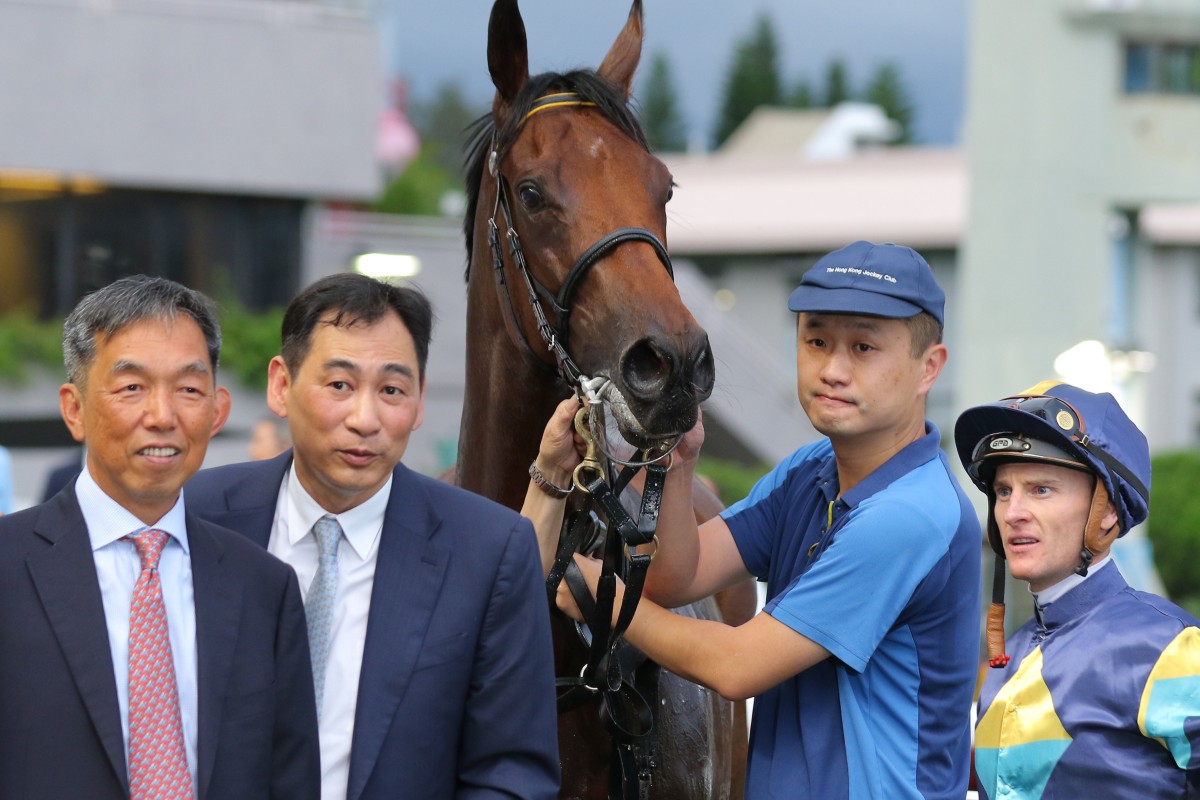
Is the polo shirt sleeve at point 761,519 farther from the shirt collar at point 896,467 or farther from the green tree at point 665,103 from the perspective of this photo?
the green tree at point 665,103

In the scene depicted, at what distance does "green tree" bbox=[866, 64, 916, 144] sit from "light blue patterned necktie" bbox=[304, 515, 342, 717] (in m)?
72.2

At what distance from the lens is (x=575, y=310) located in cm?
281

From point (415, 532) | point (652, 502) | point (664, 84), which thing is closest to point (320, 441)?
point (415, 532)

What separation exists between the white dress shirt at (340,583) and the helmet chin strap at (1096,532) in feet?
4.11

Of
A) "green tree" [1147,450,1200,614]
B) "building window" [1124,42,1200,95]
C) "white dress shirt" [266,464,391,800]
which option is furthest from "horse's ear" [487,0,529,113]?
"green tree" [1147,450,1200,614]

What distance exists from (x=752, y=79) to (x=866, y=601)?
78441mm

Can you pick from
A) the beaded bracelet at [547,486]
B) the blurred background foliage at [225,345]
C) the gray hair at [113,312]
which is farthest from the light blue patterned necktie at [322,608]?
the blurred background foliage at [225,345]

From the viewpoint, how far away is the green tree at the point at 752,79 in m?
78.2

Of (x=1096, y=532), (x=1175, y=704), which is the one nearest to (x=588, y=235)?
(x=1096, y=532)

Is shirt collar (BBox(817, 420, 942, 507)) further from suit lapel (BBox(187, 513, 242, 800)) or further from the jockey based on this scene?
suit lapel (BBox(187, 513, 242, 800))

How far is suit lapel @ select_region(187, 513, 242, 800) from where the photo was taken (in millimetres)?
2027

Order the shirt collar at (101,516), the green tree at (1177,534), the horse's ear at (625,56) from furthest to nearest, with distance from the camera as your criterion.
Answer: the green tree at (1177,534) < the horse's ear at (625,56) < the shirt collar at (101,516)

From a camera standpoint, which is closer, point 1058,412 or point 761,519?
point 1058,412

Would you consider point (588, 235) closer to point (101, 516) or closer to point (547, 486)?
point (547, 486)
